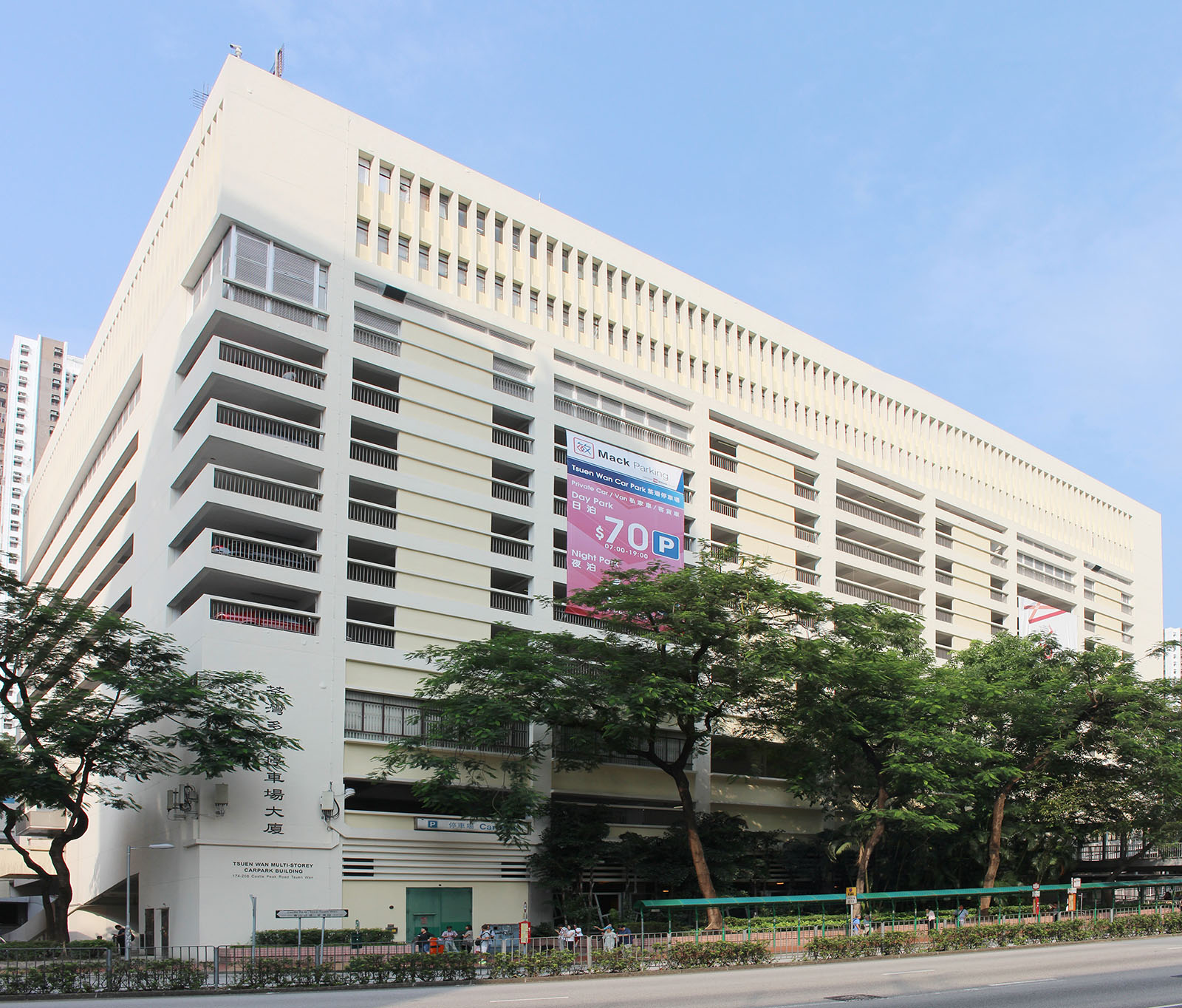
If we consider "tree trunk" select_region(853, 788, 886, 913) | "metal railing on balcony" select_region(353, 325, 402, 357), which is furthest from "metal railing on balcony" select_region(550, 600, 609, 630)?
"tree trunk" select_region(853, 788, 886, 913)

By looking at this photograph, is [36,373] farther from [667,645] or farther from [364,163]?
[667,645]

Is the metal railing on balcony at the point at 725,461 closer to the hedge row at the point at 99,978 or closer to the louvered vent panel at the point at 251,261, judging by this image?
the louvered vent panel at the point at 251,261

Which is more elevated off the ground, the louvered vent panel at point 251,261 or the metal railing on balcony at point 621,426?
the louvered vent panel at point 251,261

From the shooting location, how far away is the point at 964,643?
73.9m

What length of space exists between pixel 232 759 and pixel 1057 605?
65521mm

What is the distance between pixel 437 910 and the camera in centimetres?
4409

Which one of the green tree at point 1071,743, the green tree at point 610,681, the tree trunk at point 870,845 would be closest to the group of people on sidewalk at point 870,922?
the tree trunk at point 870,845

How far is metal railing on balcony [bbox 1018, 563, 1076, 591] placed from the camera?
80.6m

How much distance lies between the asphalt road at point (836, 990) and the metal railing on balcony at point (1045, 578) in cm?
5043

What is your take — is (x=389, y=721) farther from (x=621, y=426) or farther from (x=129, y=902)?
(x=621, y=426)

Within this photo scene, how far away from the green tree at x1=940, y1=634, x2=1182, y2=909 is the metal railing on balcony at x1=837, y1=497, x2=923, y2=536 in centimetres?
1531

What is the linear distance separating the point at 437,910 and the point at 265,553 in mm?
14950

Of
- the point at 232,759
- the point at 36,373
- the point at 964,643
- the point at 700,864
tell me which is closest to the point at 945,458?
the point at 964,643

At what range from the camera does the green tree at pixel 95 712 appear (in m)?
37.4
